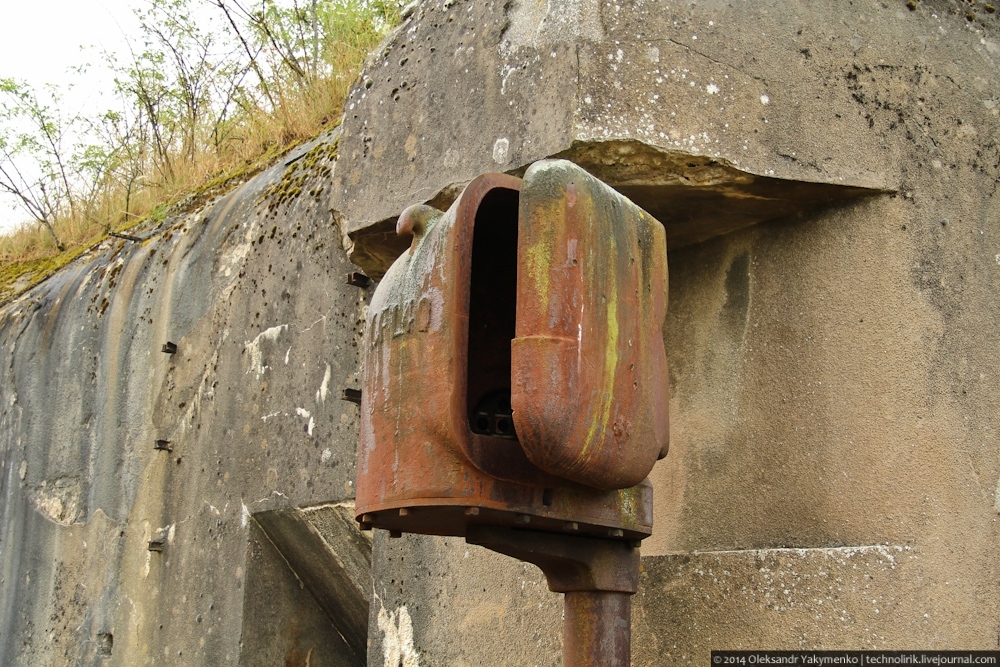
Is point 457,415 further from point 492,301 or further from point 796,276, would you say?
point 796,276

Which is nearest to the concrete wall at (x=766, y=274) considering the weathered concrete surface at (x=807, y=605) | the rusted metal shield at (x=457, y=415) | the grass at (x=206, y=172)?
the weathered concrete surface at (x=807, y=605)

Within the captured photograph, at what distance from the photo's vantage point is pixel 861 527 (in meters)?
2.02

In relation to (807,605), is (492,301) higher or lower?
higher

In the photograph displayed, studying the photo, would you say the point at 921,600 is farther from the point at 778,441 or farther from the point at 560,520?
the point at 560,520

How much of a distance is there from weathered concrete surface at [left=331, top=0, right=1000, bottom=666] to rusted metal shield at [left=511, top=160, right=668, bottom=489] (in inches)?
18.1

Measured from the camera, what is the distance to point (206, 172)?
507 cm

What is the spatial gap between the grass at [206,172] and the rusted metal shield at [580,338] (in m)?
2.52

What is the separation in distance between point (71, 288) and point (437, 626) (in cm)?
347

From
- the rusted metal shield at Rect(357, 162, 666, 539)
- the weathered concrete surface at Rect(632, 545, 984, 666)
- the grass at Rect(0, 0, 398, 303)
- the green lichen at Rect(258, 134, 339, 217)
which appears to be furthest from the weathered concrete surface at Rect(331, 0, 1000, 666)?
the grass at Rect(0, 0, 398, 303)

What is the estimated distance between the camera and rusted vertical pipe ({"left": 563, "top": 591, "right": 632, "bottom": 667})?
185cm

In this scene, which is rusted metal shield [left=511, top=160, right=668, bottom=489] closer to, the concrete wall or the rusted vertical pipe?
the rusted vertical pipe

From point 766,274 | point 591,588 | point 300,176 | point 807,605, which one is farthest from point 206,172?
point 807,605

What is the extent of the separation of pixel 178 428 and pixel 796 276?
8.68ft

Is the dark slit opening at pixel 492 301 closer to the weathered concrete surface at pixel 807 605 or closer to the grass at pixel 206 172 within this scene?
the weathered concrete surface at pixel 807 605
